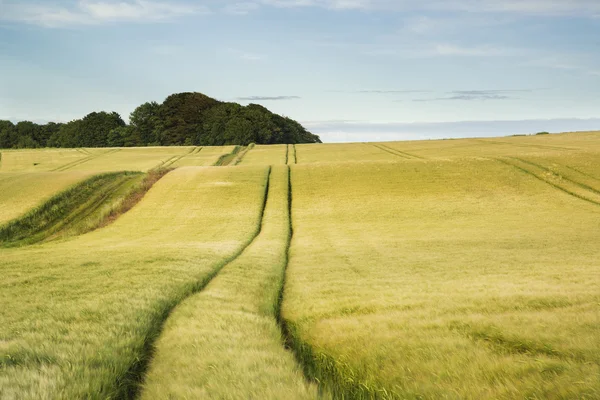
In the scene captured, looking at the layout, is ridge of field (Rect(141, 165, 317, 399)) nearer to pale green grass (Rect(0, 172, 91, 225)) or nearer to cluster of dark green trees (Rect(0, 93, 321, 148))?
pale green grass (Rect(0, 172, 91, 225))

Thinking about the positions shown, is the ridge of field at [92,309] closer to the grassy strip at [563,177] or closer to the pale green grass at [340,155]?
the grassy strip at [563,177]

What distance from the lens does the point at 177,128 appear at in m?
148

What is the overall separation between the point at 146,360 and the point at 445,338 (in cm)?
463

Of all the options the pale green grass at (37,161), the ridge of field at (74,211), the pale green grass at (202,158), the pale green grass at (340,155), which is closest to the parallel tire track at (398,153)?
the pale green grass at (340,155)

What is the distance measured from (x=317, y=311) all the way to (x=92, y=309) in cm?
484

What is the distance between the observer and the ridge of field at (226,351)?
5.11 metres

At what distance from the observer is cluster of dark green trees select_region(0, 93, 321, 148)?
137500 mm

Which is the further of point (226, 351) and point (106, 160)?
point (106, 160)

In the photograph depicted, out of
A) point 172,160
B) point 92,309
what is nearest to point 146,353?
point 92,309

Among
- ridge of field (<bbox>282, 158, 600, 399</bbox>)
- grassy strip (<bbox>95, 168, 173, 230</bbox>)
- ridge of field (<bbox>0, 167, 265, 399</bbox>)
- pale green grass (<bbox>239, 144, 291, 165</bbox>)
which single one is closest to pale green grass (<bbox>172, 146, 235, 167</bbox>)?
pale green grass (<bbox>239, 144, 291, 165</bbox>)

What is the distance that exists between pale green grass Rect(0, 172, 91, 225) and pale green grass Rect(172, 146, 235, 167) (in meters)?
21.5

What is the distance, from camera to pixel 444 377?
220 inches

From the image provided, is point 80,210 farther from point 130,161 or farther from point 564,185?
point 564,185

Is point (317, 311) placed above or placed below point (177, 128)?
below
